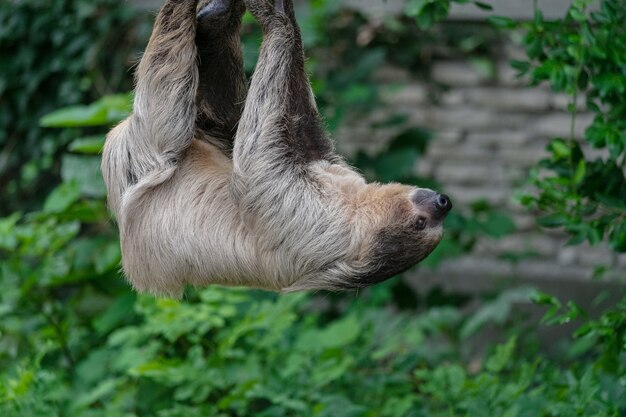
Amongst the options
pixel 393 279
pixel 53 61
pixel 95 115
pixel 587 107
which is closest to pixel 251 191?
pixel 587 107

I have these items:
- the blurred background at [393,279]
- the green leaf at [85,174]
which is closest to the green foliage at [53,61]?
the blurred background at [393,279]

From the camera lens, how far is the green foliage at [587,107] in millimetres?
4289

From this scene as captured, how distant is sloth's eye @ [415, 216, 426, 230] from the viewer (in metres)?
3.81

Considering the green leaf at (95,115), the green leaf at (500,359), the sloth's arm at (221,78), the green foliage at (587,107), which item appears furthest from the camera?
the green leaf at (95,115)

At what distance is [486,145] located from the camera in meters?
8.76

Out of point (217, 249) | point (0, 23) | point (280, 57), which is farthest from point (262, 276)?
point (0, 23)

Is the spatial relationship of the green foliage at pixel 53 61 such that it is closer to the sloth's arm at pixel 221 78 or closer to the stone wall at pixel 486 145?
the stone wall at pixel 486 145

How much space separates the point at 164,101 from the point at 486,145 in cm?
537

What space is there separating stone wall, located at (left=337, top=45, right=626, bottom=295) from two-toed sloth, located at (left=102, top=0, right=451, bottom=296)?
4.56 metres

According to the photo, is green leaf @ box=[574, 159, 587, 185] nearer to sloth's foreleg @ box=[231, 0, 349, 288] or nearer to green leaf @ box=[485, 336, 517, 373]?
green leaf @ box=[485, 336, 517, 373]

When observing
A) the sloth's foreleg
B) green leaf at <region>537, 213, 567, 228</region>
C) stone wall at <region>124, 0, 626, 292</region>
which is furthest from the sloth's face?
stone wall at <region>124, 0, 626, 292</region>

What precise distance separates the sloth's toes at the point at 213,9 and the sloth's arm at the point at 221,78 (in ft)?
0.16

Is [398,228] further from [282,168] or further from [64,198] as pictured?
[64,198]

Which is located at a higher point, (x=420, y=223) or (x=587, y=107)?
(x=587, y=107)
